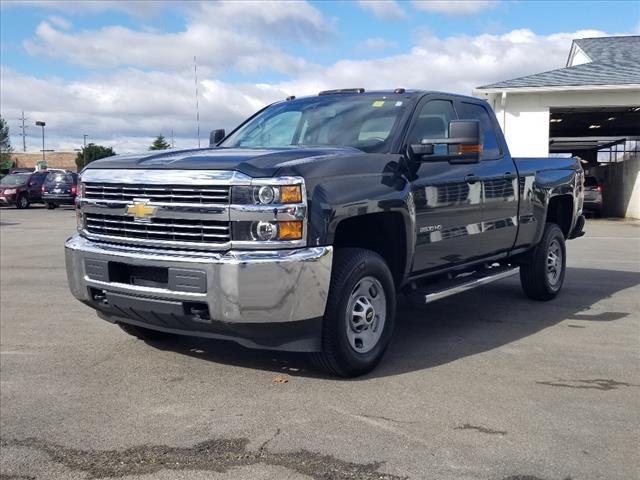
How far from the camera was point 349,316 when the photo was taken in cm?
480

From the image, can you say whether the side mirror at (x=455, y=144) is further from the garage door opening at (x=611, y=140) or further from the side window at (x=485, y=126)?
the garage door opening at (x=611, y=140)

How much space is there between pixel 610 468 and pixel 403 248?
2271 millimetres

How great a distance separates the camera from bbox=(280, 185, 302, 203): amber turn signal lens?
4281 millimetres

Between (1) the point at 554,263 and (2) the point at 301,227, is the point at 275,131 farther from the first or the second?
(1) the point at 554,263

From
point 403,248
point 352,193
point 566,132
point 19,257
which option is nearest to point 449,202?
point 403,248

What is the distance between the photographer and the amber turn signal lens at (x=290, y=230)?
4.29 m

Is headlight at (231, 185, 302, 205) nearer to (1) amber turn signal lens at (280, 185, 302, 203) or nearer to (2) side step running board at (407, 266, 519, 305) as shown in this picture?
(1) amber turn signal lens at (280, 185, 302, 203)

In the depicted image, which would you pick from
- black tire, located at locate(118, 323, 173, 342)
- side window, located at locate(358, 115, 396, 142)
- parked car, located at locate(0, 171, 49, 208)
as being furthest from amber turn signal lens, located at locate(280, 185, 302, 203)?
parked car, located at locate(0, 171, 49, 208)

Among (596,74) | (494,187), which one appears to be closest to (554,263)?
(494,187)

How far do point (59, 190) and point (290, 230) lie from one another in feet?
94.3

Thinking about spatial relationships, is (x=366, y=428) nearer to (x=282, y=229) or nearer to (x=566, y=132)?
(x=282, y=229)

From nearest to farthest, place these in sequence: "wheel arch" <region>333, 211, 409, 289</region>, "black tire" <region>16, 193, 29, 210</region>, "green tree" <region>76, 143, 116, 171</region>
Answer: "wheel arch" <region>333, 211, 409, 289</region>
"black tire" <region>16, 193, 29, 210</region>
"green tree" <region>76, 143, 116, 171</region>

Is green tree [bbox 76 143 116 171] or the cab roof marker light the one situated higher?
green tree [bbox 76 143 116 171]

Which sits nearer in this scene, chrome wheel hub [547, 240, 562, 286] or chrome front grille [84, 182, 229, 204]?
chrome front grille [84, 182, 229, 204]
